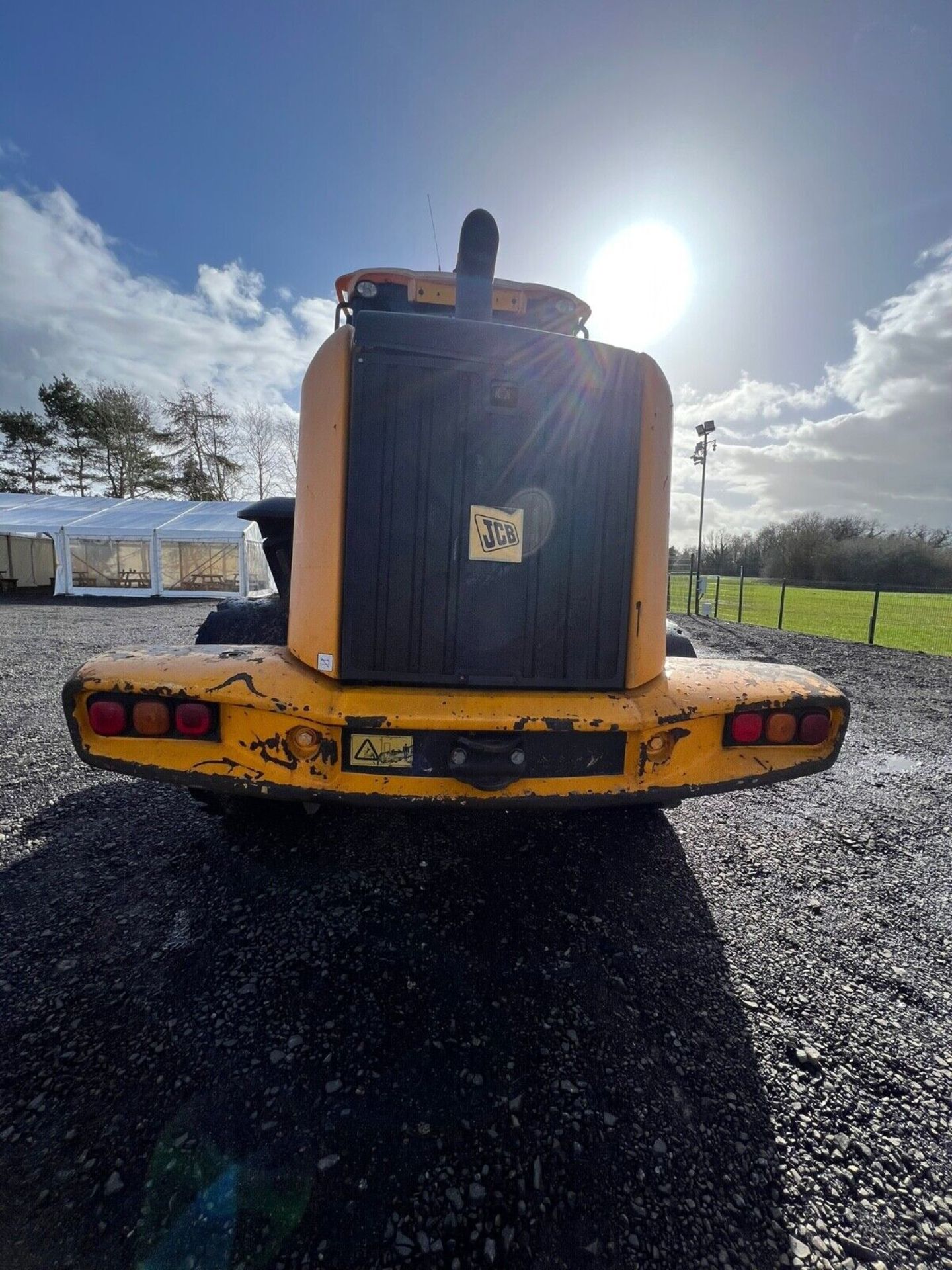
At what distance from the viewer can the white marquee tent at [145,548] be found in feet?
63.1

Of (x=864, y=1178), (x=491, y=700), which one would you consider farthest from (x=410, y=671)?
(x=864, y=1178)

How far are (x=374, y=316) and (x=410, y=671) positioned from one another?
1.25 meters

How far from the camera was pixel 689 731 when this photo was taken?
1.93 m

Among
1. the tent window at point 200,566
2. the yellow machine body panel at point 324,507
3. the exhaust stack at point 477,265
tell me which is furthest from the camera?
the tent window at point 200,566

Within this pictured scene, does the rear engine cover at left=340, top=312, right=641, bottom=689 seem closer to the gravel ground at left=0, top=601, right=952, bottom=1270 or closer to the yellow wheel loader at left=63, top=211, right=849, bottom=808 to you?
the yellow wheel loader at left=63, top=211, right=849, bottom=808

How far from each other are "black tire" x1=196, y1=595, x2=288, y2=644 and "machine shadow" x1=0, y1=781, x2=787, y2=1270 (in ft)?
3.60

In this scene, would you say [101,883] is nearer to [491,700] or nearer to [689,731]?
[491,700]

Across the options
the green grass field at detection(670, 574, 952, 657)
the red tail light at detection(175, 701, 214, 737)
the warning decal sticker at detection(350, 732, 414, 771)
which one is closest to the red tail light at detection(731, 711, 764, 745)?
the warning decal sticker at detection(350, 732, 414, 771)

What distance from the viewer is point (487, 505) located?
6.55 feet

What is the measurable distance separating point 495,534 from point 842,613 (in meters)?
23.0

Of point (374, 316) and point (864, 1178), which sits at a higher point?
point (374, 316)

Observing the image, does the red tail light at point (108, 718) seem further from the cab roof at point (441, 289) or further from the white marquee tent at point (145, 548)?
the white marquee tent at point (145, 548)

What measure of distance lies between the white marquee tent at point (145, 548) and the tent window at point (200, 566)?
24 millimetres

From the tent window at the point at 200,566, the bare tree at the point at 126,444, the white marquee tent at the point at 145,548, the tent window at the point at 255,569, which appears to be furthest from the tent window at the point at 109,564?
the bare tree at the point at 126,444
